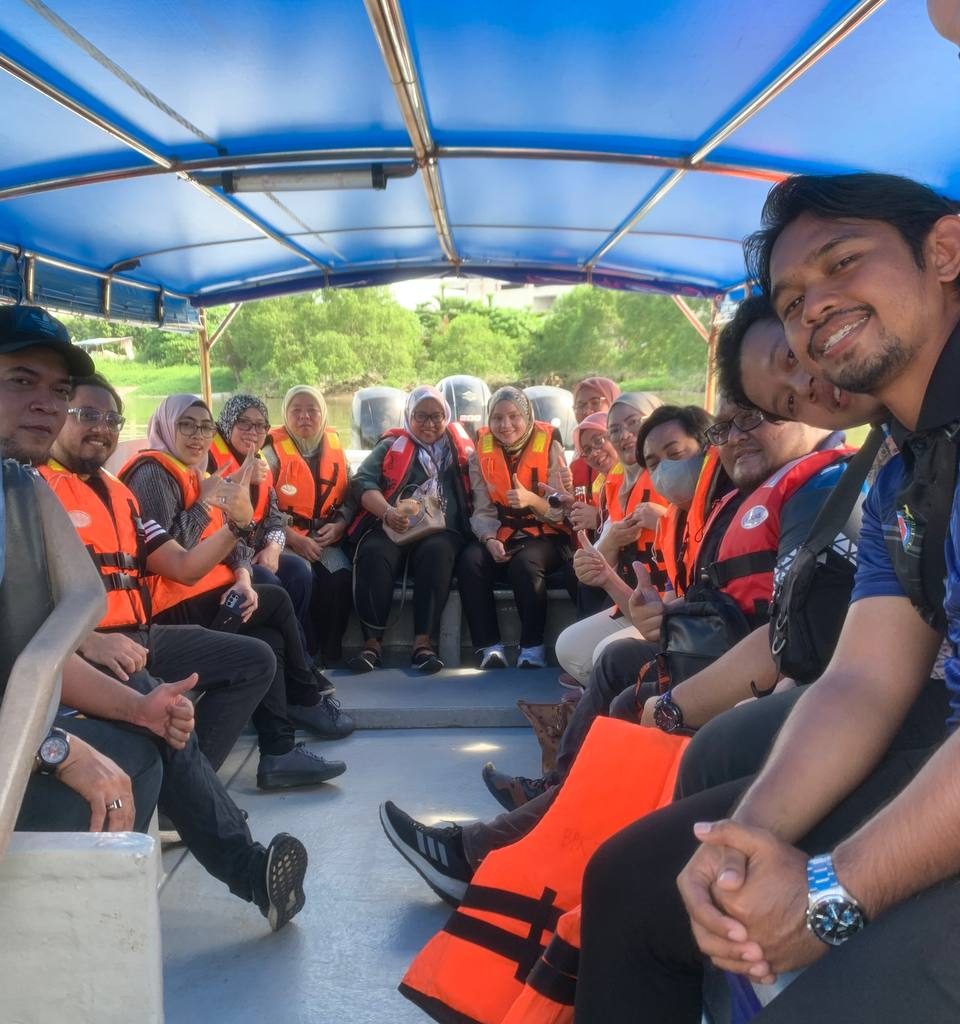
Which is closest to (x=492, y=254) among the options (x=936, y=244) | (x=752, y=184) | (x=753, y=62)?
(x=752, y=184)

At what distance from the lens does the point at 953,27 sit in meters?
1.09

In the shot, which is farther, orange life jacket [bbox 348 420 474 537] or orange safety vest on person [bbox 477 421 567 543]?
orange life jacket [bbox 348 420 474 537]

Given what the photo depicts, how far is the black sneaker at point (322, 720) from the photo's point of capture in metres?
3.49

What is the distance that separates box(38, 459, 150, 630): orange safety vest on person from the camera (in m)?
2.56

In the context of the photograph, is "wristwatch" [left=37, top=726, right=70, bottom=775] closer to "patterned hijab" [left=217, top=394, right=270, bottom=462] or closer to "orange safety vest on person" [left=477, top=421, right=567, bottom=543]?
"patterned hijab" [left=217, top=394, right=270, bottom=462]

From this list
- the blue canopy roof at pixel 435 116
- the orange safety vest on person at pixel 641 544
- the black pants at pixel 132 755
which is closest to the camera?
the black pants at pixel 132 755

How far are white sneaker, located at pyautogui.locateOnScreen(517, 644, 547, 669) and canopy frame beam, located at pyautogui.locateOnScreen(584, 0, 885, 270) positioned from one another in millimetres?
2257

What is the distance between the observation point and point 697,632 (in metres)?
2.19

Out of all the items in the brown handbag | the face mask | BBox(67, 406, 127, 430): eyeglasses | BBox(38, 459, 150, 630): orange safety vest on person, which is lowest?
the brown handbag

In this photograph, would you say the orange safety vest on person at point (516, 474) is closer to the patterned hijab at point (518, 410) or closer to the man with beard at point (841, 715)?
the patterned hijab at point (518, 410)

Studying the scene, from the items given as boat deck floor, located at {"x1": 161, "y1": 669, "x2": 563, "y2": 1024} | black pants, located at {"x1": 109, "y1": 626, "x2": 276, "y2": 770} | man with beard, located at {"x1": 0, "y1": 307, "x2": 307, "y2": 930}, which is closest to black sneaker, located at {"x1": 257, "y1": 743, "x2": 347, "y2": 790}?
boat deck floor, located at {"x1": 161, "y1": 669, "x2": 563, "y2": 1024}

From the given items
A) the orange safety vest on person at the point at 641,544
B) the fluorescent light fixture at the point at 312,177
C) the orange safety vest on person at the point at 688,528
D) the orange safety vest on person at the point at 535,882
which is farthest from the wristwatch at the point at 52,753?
the fluorescent light fixture at the point at 312,177

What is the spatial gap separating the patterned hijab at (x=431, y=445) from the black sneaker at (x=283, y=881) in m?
2.90

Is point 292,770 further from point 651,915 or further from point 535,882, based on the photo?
point 651,915
